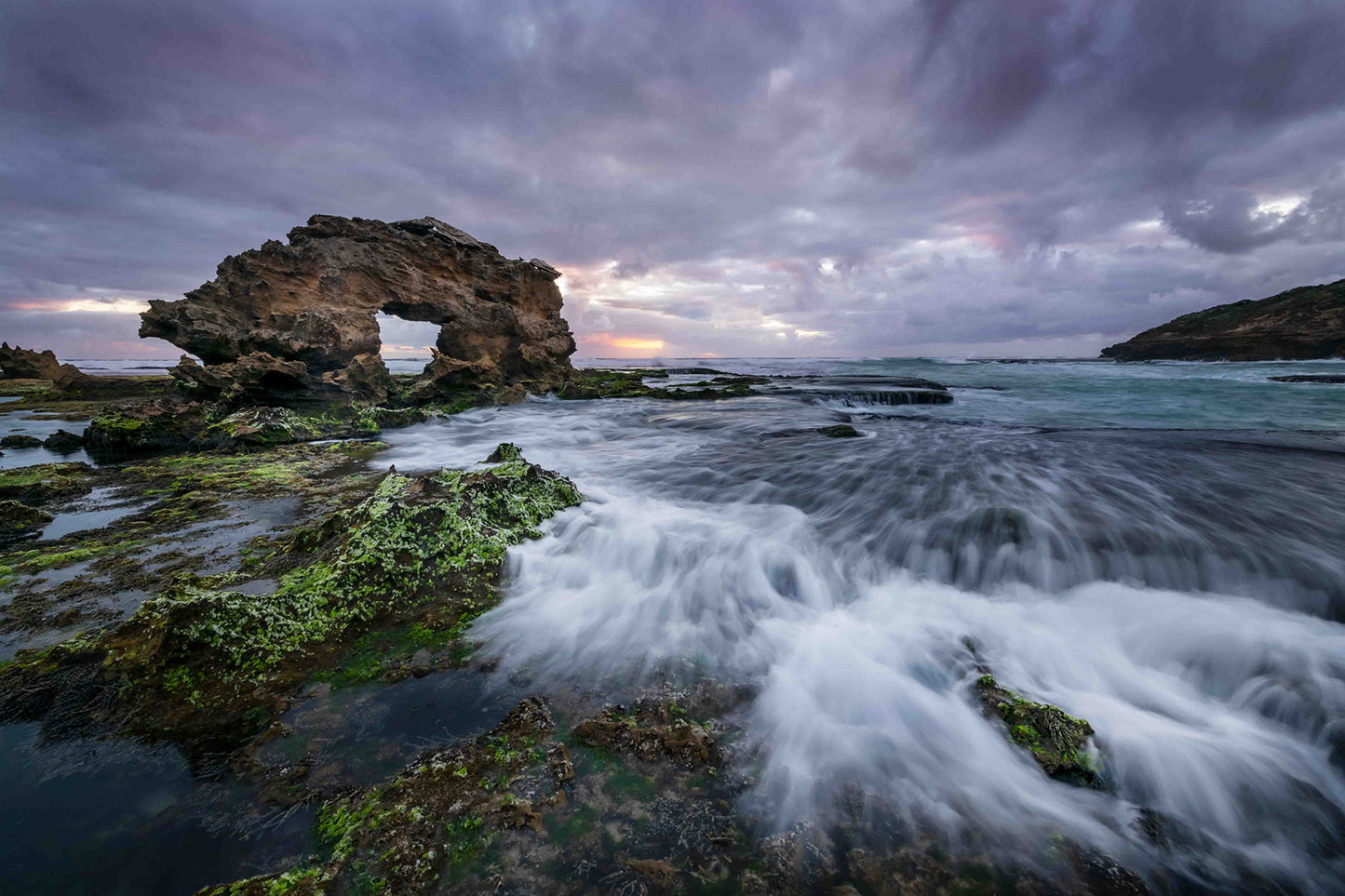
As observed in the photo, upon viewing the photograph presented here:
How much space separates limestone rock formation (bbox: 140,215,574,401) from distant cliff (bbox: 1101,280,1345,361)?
275 feet

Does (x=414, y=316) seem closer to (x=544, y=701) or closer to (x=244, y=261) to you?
(x=244, y=261)

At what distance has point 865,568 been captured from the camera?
15.6 feet

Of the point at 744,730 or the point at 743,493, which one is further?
the point at 743,493

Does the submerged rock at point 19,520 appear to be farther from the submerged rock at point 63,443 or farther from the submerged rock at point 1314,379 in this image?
the submerged rock at point 1314,379

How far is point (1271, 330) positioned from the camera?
57125 millimetres

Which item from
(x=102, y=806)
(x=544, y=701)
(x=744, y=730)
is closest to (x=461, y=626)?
(x=544, y=701)

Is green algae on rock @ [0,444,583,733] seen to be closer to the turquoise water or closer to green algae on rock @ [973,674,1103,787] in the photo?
green algae on rock @ [973,674,1103,787]

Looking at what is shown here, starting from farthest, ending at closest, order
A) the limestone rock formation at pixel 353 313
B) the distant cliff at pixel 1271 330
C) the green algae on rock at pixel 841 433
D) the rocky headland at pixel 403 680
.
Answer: the distant cliff at pixel 1271 330 → the limestone rock formation at pixel 353 313 → the green algae on rock at pixel 841 433 → the rocky headland at pixel 403 680

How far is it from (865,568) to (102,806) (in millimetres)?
5063

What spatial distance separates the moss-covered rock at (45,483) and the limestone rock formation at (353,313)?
6.22 meters

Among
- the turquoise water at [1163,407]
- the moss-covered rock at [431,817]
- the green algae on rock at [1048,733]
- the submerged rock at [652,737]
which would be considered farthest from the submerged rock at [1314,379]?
the moss-covered rock at [431,817]

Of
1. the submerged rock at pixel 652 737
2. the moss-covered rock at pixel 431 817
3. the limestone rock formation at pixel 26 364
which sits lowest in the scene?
the submerged rock at pixel 652 737

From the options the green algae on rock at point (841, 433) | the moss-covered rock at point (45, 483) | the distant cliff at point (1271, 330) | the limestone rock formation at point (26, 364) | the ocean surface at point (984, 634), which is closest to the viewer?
the ocean surface at point (984, 634)

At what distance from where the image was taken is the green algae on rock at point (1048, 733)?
240cm
